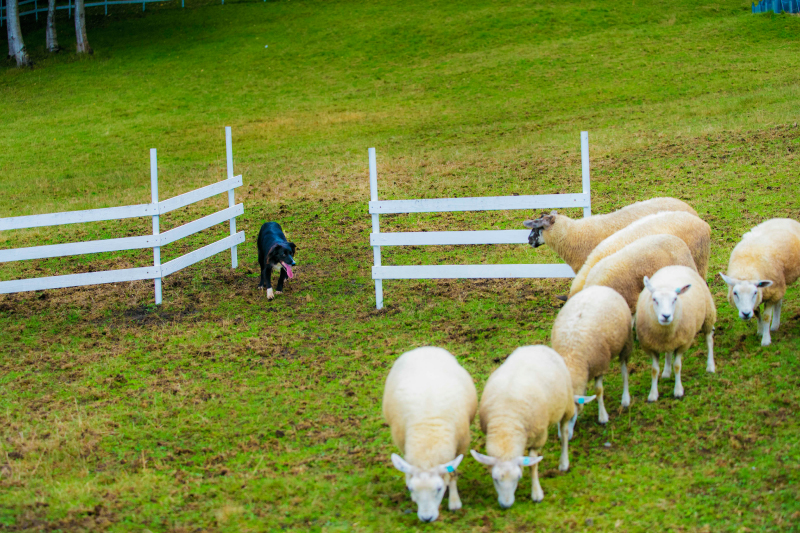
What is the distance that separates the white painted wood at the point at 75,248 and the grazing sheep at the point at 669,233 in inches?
240

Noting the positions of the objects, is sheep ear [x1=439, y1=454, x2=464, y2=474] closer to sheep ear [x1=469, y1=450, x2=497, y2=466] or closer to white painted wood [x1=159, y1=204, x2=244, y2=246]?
sheep ear [x1=469, y1=450, x2=497, y2=466]

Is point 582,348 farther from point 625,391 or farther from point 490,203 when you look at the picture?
point 490,203

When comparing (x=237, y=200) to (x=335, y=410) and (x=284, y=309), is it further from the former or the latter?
(x=335, y=410)

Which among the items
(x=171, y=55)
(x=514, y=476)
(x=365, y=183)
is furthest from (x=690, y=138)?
(x=171, y=55)

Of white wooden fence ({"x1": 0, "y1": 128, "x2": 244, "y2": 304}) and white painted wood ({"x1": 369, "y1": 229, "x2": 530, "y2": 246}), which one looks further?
white wooden fence ({"x1": 0, "y1": 128, "x2": 244, "y2": 304})

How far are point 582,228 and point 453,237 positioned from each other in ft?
5.75

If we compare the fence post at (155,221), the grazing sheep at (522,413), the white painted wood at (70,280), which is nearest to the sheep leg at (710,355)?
the grazing sheep at (522,413)

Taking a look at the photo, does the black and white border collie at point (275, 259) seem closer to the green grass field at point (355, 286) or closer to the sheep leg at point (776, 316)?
the green grass field at point (355, 286)

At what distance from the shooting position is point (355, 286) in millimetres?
11594

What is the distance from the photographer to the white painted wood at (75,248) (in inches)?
408

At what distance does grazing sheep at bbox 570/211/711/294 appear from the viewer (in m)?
8.94

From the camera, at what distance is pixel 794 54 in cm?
2530

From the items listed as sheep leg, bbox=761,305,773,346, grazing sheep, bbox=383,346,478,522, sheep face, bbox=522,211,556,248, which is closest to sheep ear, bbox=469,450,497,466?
grazing sheep, bbox=383,346,478,522

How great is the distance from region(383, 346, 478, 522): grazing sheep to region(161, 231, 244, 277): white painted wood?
18.5 feet
